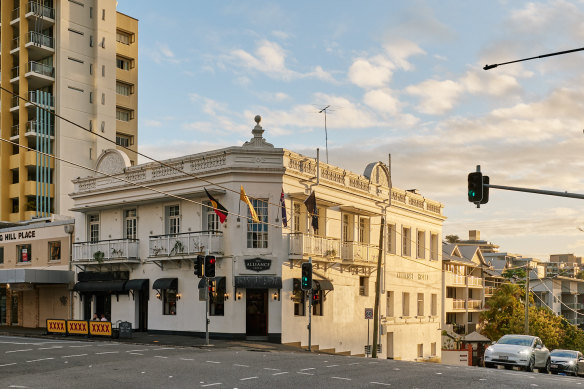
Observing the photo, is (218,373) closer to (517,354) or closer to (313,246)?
(517,354)

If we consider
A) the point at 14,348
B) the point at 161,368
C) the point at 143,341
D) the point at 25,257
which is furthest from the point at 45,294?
the point at 161,368

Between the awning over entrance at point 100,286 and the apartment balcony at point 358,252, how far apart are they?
12.9m

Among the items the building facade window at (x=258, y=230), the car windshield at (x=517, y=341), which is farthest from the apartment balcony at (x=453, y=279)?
the car windshield at (x=517, y=341)

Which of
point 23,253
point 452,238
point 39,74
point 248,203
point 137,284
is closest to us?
point 248,203

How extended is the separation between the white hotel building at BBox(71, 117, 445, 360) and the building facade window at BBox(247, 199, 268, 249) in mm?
52

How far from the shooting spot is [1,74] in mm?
65188

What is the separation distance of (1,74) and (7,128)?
501 cm

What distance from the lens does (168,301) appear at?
128 feet

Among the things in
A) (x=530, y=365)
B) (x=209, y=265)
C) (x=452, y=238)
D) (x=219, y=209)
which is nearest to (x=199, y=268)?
(x=209, y=265)

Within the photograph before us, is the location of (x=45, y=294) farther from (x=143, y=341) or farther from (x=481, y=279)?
(x=481, y=279)

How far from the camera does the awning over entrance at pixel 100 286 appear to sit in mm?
40469

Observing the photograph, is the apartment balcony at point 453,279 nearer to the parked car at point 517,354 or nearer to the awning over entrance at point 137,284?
the awning over entrance at point 137,284

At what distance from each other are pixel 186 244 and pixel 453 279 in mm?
43732

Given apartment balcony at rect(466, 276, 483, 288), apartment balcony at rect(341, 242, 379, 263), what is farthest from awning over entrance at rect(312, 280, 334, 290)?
apartment balcony at rect(466, 276, 483, 288)
